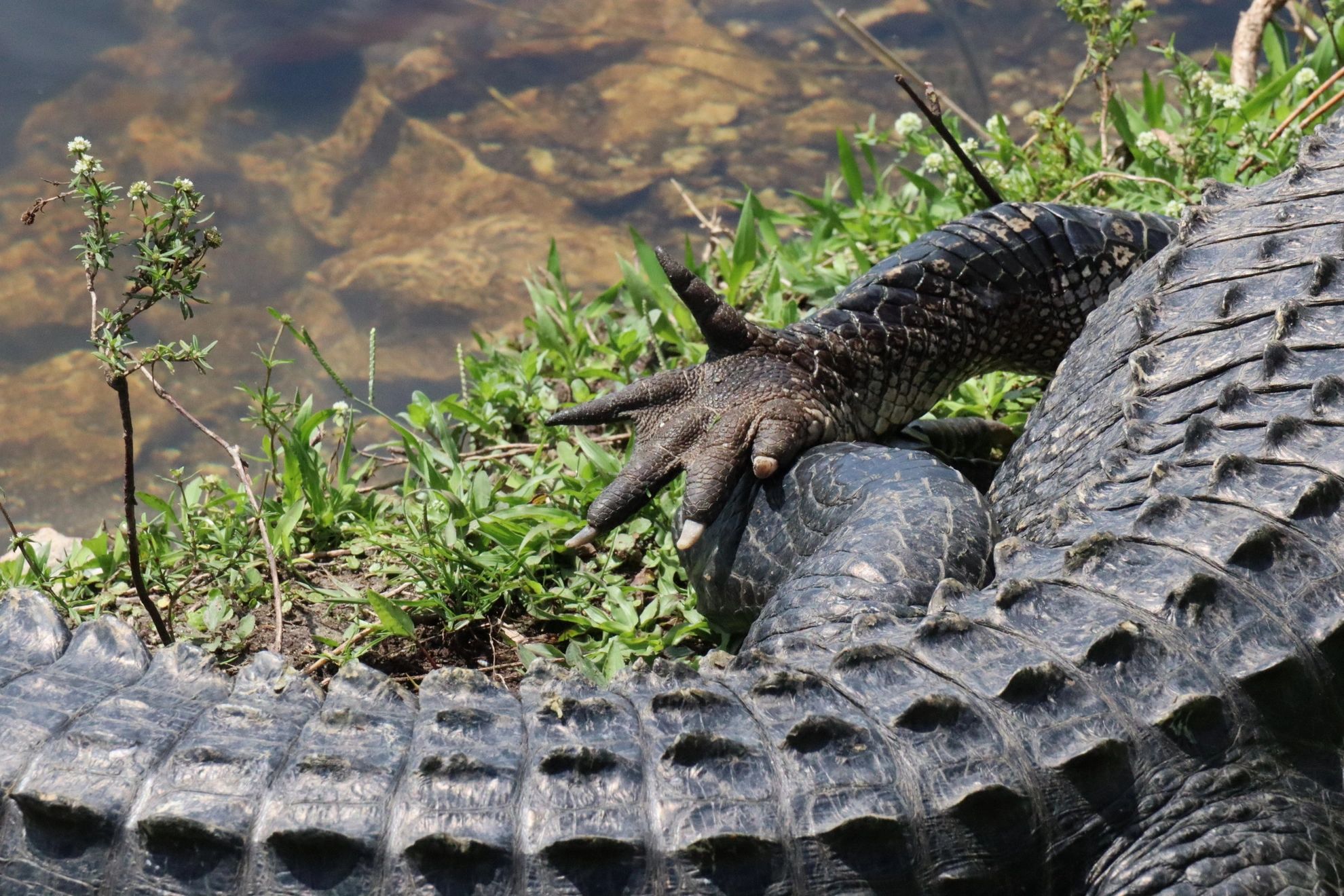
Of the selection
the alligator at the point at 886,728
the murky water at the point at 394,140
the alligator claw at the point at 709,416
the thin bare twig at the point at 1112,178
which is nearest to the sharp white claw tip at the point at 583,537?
the alligator claw at the point at 709,416

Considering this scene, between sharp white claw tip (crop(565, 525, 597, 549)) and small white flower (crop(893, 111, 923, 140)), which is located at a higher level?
small white flower (crop(893, 111, 923, 140))

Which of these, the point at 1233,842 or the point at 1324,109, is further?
the point at 1324,109

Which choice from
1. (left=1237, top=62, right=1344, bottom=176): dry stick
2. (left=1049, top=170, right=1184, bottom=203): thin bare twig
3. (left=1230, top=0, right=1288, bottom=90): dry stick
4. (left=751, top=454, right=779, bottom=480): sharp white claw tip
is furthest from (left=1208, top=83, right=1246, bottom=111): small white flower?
(left=751, top=454, right=779, bottom=480): sharp white claw tip

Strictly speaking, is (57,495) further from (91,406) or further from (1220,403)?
(1220,403)

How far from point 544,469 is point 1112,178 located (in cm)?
236

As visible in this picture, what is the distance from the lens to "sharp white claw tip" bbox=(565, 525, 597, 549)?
3.26 meters

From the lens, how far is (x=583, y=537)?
328 centimetres

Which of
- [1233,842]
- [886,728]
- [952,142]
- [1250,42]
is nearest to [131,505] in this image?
[886,728]

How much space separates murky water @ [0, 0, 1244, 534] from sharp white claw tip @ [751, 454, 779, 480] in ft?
11.6

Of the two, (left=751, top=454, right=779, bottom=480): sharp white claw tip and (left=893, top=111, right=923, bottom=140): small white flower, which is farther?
(left=893, top=111, right=923, bottom=140): small white flower

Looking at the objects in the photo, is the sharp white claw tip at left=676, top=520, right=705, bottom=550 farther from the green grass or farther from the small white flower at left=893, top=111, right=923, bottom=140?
the small white flower at left=893, top=111, right=923, bottom=140

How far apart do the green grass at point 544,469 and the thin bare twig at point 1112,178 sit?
0.02 metres

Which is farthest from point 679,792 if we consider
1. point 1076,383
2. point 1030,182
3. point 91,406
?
point 91,406

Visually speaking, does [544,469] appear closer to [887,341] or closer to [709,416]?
[709,416]
